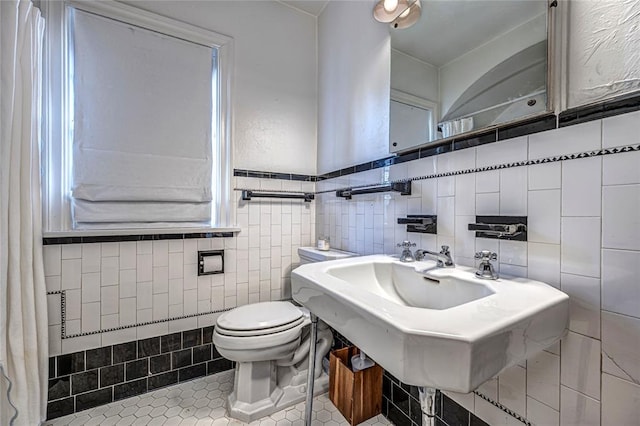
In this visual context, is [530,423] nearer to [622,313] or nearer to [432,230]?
[622,313]

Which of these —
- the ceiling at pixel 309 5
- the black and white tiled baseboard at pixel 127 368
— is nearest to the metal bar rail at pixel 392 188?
the black and white tiled baseboard at pixel 127 368

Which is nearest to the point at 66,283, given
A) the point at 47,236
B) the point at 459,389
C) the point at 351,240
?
the point at 47,236

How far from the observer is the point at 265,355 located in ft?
4.03

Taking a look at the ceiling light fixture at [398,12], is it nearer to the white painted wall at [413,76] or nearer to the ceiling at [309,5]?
the white painted wall at [413,76]

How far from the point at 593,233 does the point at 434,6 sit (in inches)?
41.3

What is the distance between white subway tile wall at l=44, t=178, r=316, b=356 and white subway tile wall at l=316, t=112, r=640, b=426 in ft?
3.76

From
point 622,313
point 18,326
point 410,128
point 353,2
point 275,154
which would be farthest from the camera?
point 275,154

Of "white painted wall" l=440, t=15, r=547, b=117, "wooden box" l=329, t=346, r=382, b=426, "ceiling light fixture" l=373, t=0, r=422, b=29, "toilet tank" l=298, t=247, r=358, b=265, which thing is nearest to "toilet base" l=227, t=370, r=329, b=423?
"wooden box" l=329, t=346, r=382, b=426

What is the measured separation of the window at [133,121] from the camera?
132 cm

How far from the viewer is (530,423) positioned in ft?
2.57

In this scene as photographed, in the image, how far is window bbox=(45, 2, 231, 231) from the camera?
132cm

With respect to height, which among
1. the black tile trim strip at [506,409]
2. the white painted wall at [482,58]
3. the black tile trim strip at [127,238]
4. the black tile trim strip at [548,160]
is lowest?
the black tile trim strip at [506,409]

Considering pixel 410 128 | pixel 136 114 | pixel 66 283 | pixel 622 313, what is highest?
pixel 136 114

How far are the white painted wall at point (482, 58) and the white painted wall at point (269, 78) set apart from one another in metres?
1.04
